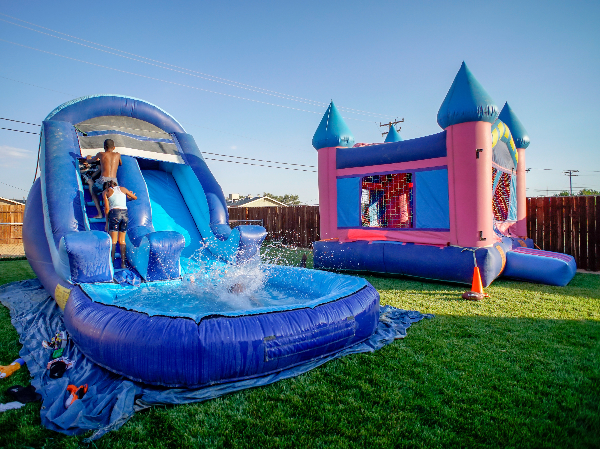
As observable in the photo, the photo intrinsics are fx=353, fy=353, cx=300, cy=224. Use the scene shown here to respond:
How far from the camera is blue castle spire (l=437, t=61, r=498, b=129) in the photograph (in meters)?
5.00

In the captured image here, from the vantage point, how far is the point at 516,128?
7117 millimetres

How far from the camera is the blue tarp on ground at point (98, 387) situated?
1.83 meters

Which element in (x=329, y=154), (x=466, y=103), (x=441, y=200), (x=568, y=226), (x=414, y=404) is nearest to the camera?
(x=414, y=404)

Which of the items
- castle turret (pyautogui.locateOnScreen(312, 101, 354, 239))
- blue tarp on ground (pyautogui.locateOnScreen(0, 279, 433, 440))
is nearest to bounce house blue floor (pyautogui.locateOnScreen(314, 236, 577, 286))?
castle turret (pyautogui.locateOnScreen(312, 101, 354, 239))

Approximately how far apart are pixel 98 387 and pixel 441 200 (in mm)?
5057

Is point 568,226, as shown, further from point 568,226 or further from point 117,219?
point 117,219

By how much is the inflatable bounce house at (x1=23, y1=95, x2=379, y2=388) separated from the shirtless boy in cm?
19

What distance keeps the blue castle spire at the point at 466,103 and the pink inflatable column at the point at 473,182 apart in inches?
4.1

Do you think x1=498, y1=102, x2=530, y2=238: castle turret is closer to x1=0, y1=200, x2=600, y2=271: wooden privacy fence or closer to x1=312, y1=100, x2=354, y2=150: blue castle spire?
x1=0, y1=200, x2=600, y2=271: wooden privacy fence

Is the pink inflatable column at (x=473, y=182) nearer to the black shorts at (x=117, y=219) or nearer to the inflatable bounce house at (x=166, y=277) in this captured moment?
the inflatable bounce house at (x=166, y=277)

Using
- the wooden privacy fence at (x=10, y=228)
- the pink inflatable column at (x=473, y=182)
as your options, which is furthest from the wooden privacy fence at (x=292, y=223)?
the wooden privacy fence at (x=10, y=228)

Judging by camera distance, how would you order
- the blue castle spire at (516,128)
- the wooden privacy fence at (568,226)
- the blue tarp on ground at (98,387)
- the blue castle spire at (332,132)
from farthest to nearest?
1. the blue castle spire at (516,128)
2. the wooden privacy fence at (568,226)
3. the blue castle spire at (332,132)
4. the blue tarp on ground at (98,387)

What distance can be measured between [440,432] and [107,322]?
82.4 inches

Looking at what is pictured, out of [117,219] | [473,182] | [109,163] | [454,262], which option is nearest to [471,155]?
[473,182]
